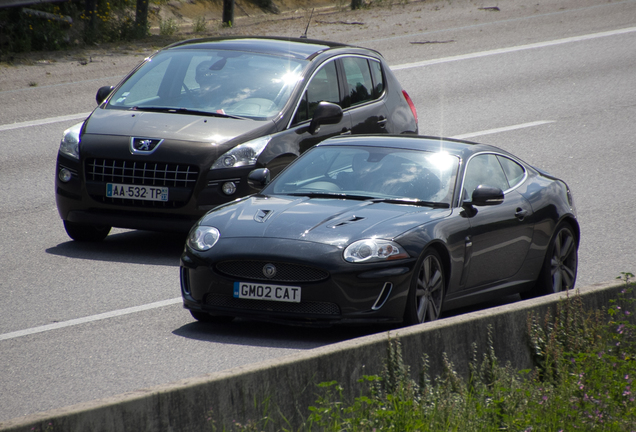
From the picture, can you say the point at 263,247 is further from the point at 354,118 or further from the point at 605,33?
the point at 605,33

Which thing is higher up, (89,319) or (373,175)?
(373,175)

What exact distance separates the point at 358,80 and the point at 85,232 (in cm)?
347

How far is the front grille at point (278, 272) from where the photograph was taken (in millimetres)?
6578

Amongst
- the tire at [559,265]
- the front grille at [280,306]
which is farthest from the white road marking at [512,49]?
the front grille at [280,306]

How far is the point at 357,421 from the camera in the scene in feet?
15.1

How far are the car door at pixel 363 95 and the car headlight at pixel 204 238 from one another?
381 centimetres

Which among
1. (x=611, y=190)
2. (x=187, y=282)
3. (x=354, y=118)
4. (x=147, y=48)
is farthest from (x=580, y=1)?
(x=187, y=282)

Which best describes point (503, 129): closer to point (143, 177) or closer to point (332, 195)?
point (143, 177)

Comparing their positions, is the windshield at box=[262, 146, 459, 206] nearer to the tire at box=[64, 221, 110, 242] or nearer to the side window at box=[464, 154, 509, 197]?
the side window at box=[464, 154, 509, 197]

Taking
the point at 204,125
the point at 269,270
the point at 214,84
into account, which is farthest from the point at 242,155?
the point at 269,270

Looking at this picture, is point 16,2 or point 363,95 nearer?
point 363,95

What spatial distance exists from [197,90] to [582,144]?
712 cm

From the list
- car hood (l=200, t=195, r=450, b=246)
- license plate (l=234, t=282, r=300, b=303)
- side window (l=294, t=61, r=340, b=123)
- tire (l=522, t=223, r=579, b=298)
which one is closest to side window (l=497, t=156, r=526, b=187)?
tire (l=522, t=223, r=579, b=298)

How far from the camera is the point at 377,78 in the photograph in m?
11.5
